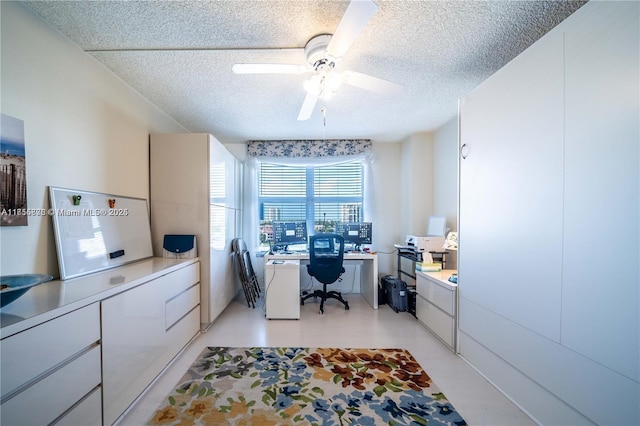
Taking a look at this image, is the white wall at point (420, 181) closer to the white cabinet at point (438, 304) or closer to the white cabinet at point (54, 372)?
the white cabinet at point (438, 304)

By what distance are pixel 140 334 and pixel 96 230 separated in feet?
2.95

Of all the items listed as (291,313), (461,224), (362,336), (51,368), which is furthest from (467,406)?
(51,368)

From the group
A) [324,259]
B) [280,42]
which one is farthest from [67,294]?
[324,259]

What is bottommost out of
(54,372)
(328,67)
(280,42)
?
(54,372)

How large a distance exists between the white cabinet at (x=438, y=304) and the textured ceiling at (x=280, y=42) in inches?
76.7

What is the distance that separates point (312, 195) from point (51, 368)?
329 centimetres

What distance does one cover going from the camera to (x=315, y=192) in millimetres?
3936

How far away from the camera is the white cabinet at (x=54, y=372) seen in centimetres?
87

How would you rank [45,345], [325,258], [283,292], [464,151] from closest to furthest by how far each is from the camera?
[45,345] < [464,151] < [283,292] < [325,258]

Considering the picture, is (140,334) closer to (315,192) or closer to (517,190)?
(517,190)

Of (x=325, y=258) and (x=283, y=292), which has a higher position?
(x=325, y=258)

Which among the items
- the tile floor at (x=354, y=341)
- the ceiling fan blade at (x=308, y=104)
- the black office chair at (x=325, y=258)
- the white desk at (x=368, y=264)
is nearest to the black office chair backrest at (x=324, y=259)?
the black office chair at (x=325, y=258)

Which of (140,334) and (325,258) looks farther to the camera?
(325,258)

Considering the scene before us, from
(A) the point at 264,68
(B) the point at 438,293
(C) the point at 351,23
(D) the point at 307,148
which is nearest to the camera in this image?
(C) the point at 351,23
